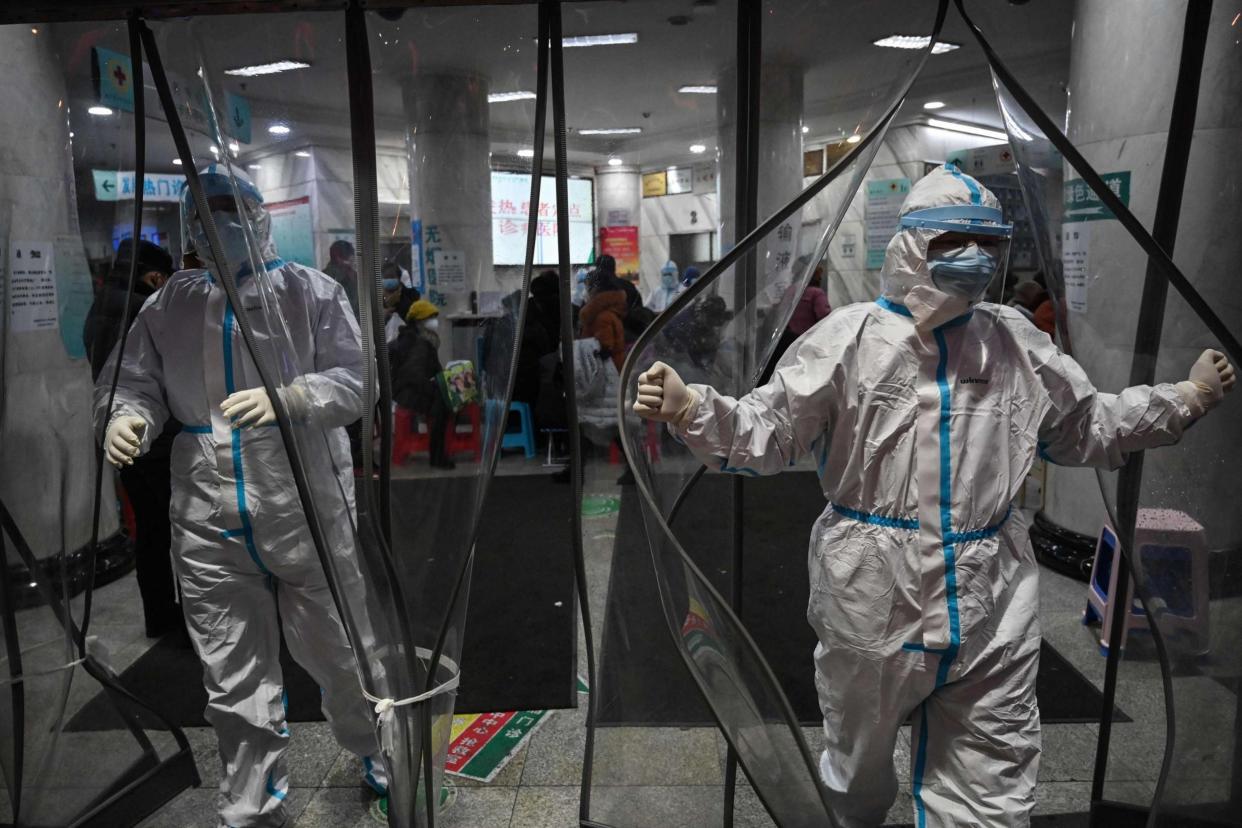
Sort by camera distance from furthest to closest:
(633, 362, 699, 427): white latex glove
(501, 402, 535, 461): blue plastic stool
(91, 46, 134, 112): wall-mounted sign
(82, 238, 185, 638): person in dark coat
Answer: (501, 402, 535, 461): blue plastic stool, (82, 238, 185, 638): person in dark coat, (91, 46, 134, 112): wall-mounted sign, (633, 362, 699, 427): white latex glove

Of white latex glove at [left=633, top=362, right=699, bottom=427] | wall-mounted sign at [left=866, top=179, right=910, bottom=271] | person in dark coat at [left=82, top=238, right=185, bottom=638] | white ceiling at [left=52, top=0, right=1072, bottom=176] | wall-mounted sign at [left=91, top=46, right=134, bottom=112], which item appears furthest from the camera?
person in dark coat at [left=82, top=238, right=185, bottom=638]

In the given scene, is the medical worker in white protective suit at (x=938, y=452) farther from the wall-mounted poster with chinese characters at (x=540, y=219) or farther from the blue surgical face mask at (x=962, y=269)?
the wall-mounted poster with chinese characters at (x=540, y=219)

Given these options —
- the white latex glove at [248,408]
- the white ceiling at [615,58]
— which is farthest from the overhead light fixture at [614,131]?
the white latex glove at [248,408]

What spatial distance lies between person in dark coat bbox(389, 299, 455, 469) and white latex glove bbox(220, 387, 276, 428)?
24 cm

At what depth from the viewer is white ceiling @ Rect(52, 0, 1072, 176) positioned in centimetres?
162

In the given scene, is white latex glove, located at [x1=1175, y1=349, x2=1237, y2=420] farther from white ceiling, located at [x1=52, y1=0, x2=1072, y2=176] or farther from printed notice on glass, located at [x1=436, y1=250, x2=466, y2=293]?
printed notice on glass, located at [x1=436, y1=250, x2=466, y2=293]

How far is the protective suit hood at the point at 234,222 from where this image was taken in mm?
1629

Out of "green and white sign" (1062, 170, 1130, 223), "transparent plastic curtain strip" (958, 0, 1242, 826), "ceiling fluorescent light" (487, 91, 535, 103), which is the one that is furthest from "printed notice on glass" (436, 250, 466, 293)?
"green and white sign" (1062, 170, 1130, 223)

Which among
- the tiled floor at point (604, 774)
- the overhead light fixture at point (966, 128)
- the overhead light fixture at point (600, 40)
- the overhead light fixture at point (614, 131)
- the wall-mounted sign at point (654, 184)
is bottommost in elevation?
the tiled floor at point (604, 774)

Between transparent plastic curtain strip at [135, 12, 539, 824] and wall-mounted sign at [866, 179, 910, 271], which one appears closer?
transparent plastic curtain strip at [135, 12, 539, 824]

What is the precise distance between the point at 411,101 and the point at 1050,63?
1194 mm

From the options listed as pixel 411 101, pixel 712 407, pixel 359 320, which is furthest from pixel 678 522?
pixel 411 101

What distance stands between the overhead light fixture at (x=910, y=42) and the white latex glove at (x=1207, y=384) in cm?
72

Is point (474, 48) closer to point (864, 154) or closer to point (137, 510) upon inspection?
point (864, 154)
